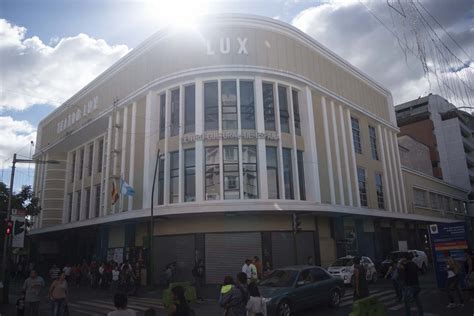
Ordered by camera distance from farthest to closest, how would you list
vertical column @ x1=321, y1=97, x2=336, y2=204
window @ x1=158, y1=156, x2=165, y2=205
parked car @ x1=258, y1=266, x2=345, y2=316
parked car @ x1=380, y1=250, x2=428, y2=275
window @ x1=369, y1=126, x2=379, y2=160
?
window @ x1=369, y1=126, x2=379, y2=160 → vertical column @ x1=321, y1=97, x2=336, y2=204 → window @ x1=158, y1=156, x2=165, y2=205 → parked car @ x1=380, y1=250, x2=428, y2=275 → parked car @ x1=258, y1=266, x2=345, y2=316

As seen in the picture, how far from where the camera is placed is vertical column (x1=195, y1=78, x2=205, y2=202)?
905 inches

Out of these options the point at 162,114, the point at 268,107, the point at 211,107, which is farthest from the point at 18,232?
the point at 268,107

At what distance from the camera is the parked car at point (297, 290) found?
1029 cm

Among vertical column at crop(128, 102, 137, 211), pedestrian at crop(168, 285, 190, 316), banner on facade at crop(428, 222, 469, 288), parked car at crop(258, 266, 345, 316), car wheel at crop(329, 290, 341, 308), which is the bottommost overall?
car wheel at crop(329, 290, 341, 308)

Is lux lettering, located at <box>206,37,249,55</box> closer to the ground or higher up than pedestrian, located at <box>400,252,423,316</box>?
higher up

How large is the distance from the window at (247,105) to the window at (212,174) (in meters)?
2.55

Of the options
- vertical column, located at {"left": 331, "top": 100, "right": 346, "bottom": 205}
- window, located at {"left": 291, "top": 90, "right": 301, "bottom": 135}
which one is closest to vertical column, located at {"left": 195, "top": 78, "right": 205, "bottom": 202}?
window, located at {"left": 291, "top": 90, "right": 301, "bottom": 135}

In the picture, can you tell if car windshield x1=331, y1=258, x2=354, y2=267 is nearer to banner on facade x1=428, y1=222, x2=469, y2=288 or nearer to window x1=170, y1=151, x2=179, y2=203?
banner on facade x1=428, y1=222, x2=469, y2=288

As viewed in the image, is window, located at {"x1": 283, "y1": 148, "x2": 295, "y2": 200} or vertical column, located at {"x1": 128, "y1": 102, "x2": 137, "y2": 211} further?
vertical column, located at {"x1": 128, "y1": 102, "x2": 137, "y2": 211}

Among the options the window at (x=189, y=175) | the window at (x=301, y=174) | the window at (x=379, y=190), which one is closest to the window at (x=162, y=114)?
the window at (x=189, y=175)

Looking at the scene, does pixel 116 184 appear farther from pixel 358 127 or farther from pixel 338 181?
pixel 358 127

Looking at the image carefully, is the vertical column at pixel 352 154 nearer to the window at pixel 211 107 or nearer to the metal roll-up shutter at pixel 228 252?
the metal roll-up shutter at pixel 228 252

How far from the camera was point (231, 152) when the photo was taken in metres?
23.6

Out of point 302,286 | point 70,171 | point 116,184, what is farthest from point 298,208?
point 70,171
